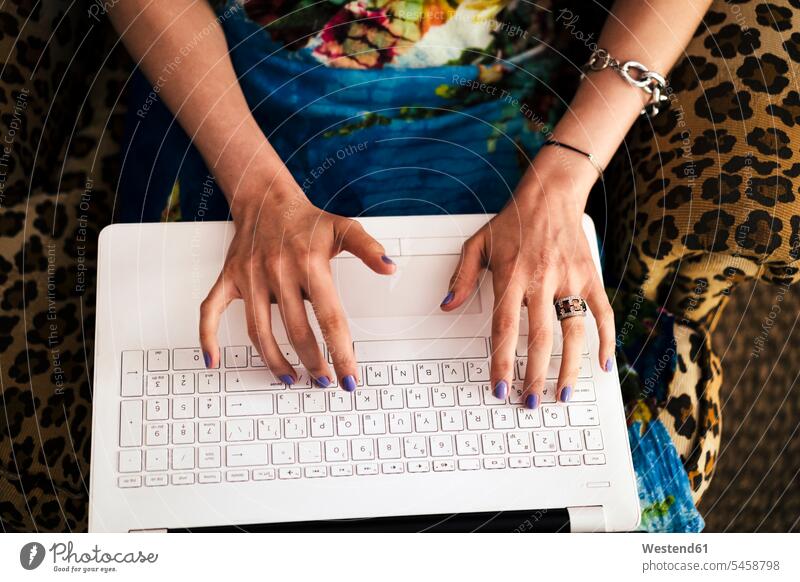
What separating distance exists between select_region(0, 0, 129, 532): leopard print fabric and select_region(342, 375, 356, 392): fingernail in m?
0.27

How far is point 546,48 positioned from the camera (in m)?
Answer: 0.68

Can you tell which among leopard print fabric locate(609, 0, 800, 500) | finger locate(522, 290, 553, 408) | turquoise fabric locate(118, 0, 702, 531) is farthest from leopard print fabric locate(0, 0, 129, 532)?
A: leopard print fabric locate(609, 0, 800, 500)

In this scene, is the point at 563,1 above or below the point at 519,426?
above

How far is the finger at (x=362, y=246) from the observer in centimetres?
56

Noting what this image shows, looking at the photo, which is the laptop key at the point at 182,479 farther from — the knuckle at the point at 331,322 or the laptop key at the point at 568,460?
the laptop key at the point at 568,460

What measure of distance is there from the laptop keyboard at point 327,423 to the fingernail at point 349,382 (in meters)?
0.01

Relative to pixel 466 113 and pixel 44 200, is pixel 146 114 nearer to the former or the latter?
pixel 44 200

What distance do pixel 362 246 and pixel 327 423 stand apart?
0.15m

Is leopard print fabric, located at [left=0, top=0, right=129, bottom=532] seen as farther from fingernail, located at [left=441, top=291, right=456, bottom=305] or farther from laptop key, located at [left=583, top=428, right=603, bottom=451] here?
laptop key, located at [left=583, top=428, right=603, bottom=451]

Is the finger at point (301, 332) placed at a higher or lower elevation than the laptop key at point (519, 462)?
higher

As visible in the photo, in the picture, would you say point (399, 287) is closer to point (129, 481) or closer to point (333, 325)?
point (333, 325)

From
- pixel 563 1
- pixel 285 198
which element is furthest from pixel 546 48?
pixel 285 198

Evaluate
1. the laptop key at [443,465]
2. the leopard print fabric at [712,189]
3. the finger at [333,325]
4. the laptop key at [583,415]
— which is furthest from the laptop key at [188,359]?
the leopard print fabric at [712,189]
